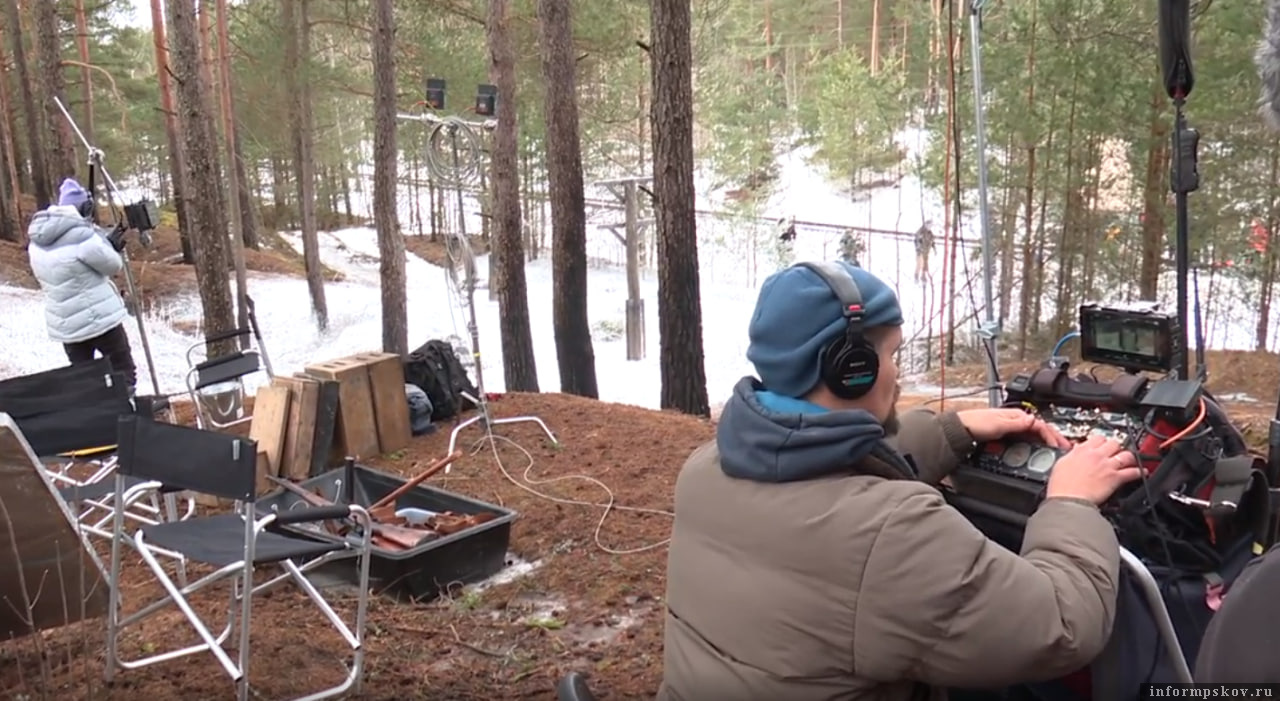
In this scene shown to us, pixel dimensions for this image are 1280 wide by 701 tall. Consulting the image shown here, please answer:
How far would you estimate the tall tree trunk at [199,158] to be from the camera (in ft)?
24.4

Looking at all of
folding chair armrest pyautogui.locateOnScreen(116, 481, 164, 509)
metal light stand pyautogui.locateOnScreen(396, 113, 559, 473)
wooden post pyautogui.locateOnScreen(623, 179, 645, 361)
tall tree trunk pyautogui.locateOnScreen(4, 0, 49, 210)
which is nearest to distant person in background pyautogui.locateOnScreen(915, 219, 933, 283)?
wooden post pyautogui.locateOnScreen(623, 179, 645, 361)

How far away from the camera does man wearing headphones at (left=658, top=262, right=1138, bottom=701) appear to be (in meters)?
1.28

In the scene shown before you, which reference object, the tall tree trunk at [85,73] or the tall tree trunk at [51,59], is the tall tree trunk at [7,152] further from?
the tall tree trunk at [51,59]

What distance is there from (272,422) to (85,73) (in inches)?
618

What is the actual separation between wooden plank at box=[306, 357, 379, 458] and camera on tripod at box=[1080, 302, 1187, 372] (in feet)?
12.3

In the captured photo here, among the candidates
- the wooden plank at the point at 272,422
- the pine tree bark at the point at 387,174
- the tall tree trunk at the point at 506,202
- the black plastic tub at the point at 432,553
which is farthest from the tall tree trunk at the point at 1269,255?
the wooden plank at the point at 272,422

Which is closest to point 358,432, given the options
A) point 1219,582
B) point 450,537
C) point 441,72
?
point 450,537

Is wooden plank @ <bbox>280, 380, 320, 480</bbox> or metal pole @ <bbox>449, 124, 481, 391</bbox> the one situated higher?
metal pole @ <bbox>449, 124, 481, 391</bbox>

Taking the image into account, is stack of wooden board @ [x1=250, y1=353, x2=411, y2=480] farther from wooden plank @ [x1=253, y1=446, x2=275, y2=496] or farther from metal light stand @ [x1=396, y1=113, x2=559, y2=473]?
metal light stand @ [x1=396, y1=113, x2=559, y2=473]

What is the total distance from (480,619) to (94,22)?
19709mm

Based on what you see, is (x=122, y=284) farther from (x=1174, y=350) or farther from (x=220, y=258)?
(x=1174, y=350)

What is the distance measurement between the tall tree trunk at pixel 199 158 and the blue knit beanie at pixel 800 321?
6.61m

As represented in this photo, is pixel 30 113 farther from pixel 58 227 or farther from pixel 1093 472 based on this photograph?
pixel 1093 472

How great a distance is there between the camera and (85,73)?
690 inches
